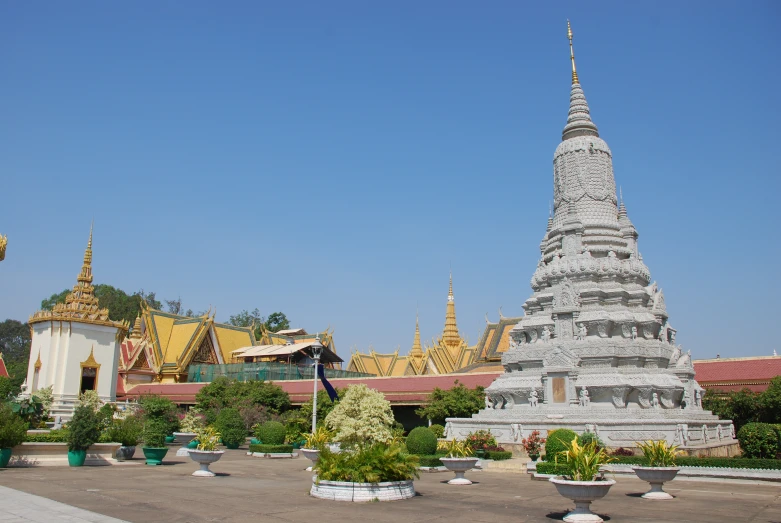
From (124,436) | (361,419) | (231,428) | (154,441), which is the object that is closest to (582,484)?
(361,419)

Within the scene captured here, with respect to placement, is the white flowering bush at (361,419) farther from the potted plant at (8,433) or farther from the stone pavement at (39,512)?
the potted plant at (8,433)

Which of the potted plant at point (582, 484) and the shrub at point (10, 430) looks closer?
the potted plant at point (582, 484)

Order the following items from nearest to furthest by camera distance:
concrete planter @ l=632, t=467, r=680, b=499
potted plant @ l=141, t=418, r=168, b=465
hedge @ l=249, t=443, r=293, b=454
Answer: concrete planter @ l=632, t=467, r=680, b=499
potted plant @ l=141, t=418, r=168, b=465
hedge @ l=249, t=443, r=293, b=454

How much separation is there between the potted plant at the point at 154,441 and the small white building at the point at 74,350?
18.7 metres

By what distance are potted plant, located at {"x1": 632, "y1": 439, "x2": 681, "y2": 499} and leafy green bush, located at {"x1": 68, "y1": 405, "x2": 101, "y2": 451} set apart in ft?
46.6

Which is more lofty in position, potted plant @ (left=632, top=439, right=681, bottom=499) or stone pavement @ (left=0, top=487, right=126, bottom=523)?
potted plant @ (left=632, top=439, right=681, bottom=499)

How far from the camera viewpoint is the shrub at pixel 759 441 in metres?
17.6

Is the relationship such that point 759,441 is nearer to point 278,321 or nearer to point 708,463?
point 708,463

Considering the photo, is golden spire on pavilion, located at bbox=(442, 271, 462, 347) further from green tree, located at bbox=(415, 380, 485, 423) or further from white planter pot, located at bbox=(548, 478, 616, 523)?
white planter pot, located at bbox=(548, 478, 616, 523)

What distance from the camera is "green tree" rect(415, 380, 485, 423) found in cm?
2744

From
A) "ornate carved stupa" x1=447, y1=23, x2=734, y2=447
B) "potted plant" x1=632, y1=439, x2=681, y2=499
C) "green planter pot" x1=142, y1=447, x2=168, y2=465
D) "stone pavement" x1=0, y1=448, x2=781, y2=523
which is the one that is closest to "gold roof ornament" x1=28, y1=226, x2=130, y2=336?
"green planter pot" x1=142, y1=447, x2=168, y2=465

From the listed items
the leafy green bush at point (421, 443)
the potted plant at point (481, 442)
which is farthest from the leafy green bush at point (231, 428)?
the potted plant at point (481, 442)

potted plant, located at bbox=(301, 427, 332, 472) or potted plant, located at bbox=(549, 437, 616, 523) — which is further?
potted plant, located at bbox=(301, 427, 332, 472)

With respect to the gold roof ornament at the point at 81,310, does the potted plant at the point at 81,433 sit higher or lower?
lower
